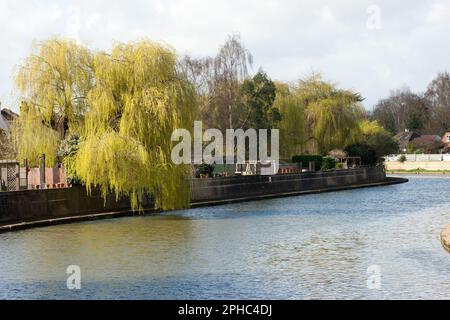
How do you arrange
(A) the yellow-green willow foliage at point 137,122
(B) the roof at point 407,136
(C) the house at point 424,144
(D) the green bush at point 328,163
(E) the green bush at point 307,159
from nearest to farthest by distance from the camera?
(A) the yellow-green willow foliage at point 137,122, (E) the green bush at point 307,159, (D) the green bush at point 328,163, (C) the house at point 424,144, (B) the roof at point 407,136

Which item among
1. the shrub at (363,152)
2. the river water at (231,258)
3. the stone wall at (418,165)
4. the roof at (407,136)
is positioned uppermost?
the roof at (407,136)

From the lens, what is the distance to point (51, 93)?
31.9 metres

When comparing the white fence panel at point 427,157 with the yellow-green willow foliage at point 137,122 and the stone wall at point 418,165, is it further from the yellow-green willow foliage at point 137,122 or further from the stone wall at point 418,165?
the yellow-green willow foliage at point 137,122

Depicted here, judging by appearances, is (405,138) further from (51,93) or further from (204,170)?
(51,93)

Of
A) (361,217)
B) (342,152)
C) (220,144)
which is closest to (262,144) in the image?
(220,144)

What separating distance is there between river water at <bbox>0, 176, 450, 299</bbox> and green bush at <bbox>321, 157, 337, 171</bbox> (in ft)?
112

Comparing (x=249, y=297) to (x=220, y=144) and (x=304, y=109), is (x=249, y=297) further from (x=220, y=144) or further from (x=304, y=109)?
(x=304, y=109)

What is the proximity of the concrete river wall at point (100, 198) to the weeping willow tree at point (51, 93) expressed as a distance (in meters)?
2.48

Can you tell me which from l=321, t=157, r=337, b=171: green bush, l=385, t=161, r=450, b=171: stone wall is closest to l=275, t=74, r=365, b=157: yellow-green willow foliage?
l=321, t=157, r=337, b=171: green bush

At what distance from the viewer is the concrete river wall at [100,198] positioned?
90.7 feet

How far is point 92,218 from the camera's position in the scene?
100ft

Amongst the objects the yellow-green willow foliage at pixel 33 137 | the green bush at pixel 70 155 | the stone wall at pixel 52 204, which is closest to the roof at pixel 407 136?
the stone wall at pixel 52 204

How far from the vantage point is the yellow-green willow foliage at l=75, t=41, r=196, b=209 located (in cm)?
2945
